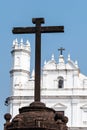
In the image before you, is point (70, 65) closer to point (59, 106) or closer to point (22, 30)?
point (59, 106)

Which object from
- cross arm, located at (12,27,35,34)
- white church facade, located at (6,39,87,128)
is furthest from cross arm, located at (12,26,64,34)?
white church facade, located at (6,39,87,128)

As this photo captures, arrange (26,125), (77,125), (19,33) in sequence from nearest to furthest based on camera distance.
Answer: (26,125) → (19,33) → (77,125)

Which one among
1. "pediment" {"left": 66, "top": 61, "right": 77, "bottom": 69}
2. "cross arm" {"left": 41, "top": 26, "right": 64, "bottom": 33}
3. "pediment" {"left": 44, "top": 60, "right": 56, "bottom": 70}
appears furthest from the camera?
"pediment" {"left": 66, "top": 61, "right": 77, "bottom": 69}

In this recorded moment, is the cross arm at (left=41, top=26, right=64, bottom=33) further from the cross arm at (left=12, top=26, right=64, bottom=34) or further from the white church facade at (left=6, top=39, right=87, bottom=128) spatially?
the white church facade at (left=6, top=39, right=87, bottom=128)

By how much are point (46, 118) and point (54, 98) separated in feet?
107

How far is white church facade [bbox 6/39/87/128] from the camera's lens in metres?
43.3

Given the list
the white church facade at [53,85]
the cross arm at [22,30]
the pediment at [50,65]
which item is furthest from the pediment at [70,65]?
the cross arm at [22,30]

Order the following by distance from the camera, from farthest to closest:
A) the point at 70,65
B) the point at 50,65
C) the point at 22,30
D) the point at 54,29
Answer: the point at 70,65 → the point at 50,65 → the point at 22,30 → the point at 54,29

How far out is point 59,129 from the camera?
11227mm

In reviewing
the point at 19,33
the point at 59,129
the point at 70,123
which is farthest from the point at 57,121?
the point at 70,123

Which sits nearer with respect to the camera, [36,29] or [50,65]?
[36,29]

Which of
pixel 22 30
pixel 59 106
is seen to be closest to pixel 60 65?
pixel 59 106

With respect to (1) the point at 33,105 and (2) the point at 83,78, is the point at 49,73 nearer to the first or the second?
(2) the point at 83,78

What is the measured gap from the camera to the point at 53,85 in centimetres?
4384
